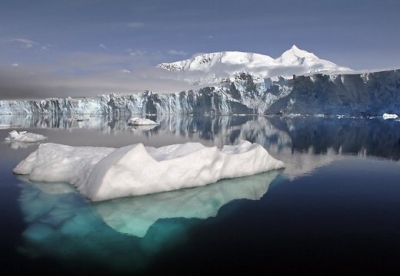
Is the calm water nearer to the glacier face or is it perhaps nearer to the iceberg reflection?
the iceberg reflection

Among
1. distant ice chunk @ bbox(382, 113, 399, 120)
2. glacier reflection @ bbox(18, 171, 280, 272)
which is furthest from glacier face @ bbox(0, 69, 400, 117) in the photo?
glacier reflection @ bbox(18, 171, 280, 272)

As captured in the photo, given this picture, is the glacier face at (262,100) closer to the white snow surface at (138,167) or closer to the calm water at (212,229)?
the calm water at (212,229)

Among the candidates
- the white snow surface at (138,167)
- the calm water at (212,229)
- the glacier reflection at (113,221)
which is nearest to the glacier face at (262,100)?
the calm water at (212,229)

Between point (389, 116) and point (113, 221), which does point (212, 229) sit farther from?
point (389, 116)

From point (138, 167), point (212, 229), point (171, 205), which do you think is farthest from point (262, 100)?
point (212, 229)

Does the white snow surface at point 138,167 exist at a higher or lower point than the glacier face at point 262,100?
lower

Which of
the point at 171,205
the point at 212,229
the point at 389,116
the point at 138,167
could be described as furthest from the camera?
the point at 389,116

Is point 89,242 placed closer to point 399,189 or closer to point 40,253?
point 40,253
